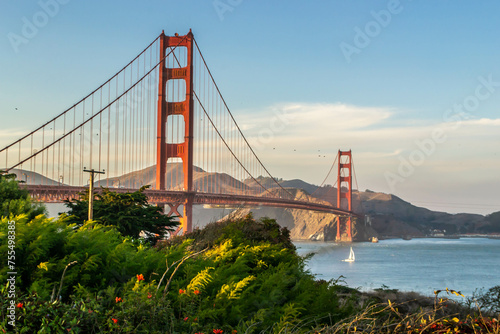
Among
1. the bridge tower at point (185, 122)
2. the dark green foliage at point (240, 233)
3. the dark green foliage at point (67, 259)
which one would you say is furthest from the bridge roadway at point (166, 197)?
the dark green foliage at point (67, 259)

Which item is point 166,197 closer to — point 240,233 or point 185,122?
point 185,122

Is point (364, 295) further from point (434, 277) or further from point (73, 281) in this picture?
point (434, 277)

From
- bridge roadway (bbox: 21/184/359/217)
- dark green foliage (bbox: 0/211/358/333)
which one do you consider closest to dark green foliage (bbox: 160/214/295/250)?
dark green foliage (bbox: 0/211/358/333)

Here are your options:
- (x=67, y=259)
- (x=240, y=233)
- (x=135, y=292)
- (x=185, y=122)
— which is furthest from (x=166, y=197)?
(x=135, y=292)

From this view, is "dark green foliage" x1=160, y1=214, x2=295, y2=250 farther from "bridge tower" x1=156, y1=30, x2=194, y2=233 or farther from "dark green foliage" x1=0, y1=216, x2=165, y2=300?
"bridge tower" x1=156, y1=30, x2=194, y2=233

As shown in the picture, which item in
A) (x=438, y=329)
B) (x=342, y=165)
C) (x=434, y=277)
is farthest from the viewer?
(x=342, y=165)

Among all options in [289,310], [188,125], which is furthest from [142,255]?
[188,125]
